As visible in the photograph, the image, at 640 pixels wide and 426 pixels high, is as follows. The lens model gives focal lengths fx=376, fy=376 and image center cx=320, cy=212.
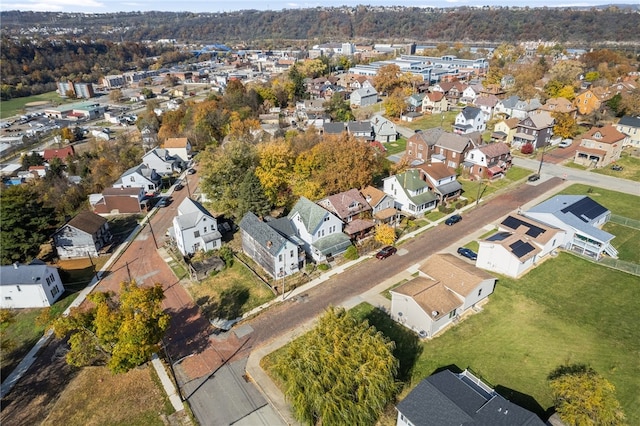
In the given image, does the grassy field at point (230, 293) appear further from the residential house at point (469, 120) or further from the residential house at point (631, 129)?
the residential house at point (631, 129)

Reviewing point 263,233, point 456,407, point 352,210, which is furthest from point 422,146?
point 456,407

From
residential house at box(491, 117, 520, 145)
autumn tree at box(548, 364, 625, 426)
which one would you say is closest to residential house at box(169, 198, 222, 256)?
autumn tree at box(548, 364, 625, 426)

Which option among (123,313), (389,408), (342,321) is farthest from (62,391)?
(389,408)

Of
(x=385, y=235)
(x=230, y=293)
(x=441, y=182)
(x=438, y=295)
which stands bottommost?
(x=230, y=293)

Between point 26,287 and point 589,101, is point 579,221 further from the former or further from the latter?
point 26,287

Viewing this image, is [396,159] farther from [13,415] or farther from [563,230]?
[13,415]

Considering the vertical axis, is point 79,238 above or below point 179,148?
below

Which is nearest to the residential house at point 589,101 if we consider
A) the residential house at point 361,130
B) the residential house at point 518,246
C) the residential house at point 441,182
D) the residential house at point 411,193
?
the residential house at point 361,130

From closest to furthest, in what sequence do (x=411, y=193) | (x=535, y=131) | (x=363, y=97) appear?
(x=411, y=193) < (x=535, y=131) < (x=363, y=97)
